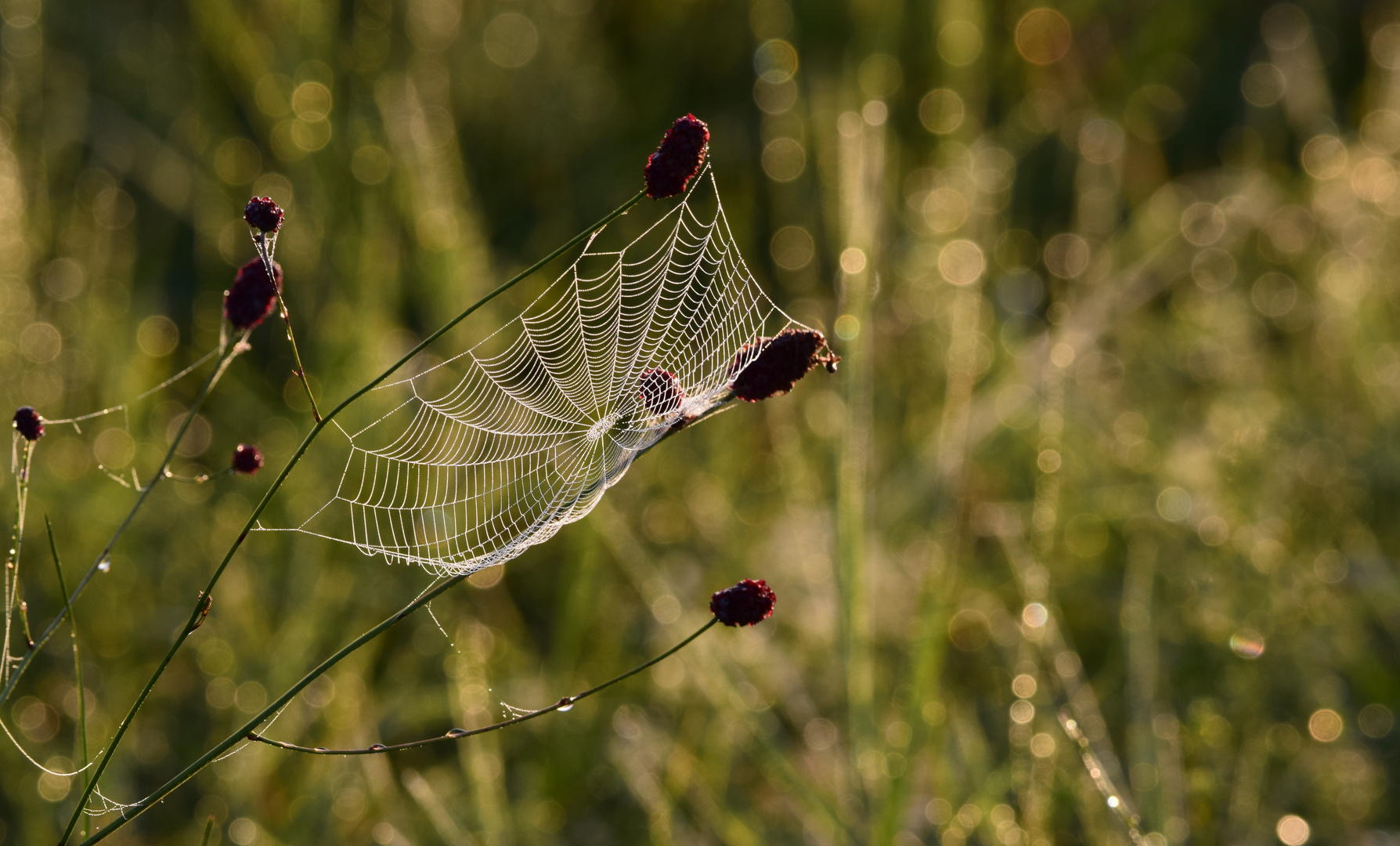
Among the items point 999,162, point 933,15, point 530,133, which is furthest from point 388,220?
point 933,15

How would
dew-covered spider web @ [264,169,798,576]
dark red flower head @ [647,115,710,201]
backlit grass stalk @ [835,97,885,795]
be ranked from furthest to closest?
dew-covered spider web @ [264,169,798,576]
backlit grass stalk @ [835,97,885,795]
dark red flower head @ [647,115,710,201]

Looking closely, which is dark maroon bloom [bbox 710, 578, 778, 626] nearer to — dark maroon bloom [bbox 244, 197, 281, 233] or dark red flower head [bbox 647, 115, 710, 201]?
dark red flower head [bbox 647, 115, 710, 201]

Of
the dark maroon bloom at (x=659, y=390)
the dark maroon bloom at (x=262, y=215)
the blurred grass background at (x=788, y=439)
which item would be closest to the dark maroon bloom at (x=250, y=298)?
the dark maroon bloom at (x=262, y=215)

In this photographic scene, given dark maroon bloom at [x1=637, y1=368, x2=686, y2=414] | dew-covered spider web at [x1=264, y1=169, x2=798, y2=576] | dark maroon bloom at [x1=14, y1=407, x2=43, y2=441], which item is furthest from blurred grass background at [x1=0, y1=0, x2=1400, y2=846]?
dark maroon bloom at [x1=14, y1=407, x2=43, y2=441]

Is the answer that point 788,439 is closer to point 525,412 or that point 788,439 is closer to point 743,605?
point 525,412

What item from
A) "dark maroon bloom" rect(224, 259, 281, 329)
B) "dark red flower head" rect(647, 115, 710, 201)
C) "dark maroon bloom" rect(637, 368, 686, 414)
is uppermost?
"dark maroon bloom" rect(224, 259, 281, 329)

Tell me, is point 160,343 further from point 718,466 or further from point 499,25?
point 499,25

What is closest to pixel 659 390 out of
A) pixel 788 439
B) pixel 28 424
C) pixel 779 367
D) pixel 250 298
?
pixel 779 367
